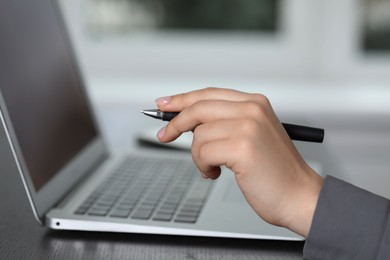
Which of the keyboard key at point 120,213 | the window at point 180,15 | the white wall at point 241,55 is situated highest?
the keyboard key at point 120,213

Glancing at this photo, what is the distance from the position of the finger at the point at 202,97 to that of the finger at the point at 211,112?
0.08ft

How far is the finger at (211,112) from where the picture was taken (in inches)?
27.4

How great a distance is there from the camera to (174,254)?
74 centimetres

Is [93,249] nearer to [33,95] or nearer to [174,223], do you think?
[174,223]

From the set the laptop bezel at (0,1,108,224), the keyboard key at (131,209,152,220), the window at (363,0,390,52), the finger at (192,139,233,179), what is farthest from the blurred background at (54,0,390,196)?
the finger at (192,139,233,179)

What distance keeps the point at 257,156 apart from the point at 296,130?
0.11 m

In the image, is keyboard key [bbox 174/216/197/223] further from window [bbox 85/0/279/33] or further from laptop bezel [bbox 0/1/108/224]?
window [bbox 85/0/279/33]

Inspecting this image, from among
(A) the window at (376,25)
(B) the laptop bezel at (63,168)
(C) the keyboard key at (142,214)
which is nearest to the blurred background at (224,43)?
(A) the window at (376,25)

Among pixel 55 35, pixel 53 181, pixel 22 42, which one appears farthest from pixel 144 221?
pixel 55 35

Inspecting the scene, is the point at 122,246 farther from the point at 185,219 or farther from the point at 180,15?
the point at 180,15

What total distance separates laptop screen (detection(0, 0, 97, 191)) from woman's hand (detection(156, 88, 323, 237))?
0.21 meters

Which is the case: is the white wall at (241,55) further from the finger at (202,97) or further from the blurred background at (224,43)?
the finger at (202,97)

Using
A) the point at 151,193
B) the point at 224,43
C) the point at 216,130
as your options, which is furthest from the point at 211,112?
the point at 224,43

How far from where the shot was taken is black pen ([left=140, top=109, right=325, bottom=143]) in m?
0.76
